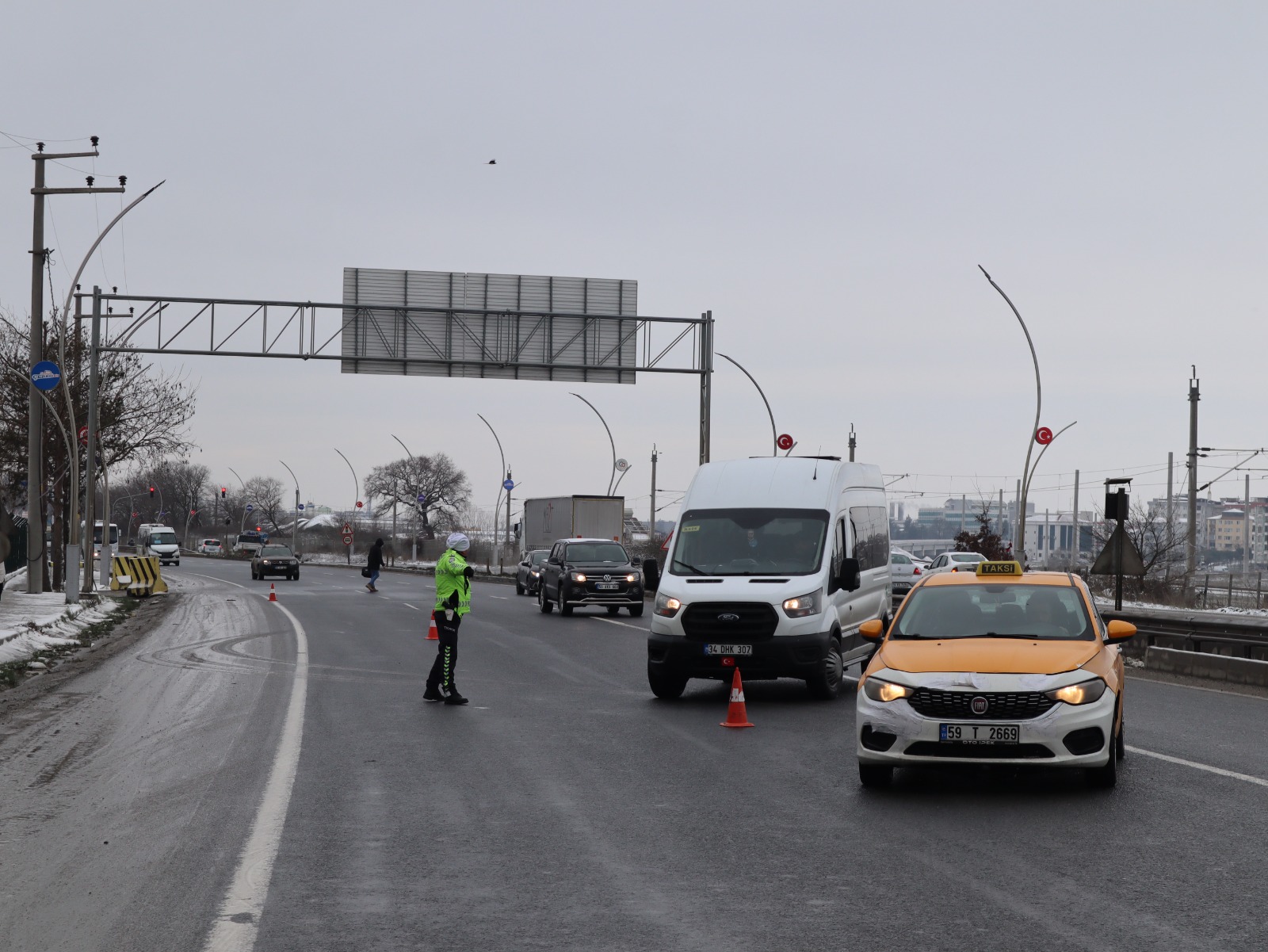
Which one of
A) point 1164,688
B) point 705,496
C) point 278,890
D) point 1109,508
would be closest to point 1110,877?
point 278,890

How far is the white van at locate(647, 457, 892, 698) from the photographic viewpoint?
14734 millimetres

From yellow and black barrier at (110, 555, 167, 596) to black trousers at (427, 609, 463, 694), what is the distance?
94.4ft

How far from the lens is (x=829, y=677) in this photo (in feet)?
49.4

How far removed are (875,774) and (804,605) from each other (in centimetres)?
539

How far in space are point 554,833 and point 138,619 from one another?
80.2 feet

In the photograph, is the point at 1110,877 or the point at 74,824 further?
the point at 74,824

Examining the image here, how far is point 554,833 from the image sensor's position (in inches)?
314

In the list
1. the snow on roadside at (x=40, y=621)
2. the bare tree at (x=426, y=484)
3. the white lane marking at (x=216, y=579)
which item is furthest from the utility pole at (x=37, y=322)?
the bare tree at (x=426, y=484)

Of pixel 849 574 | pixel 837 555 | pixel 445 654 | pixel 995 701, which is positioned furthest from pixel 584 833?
pixel 837 555

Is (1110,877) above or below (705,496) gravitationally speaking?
below

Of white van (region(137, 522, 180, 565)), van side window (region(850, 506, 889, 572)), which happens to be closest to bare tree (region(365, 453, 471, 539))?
white van (region(137, 522, 180, 565))

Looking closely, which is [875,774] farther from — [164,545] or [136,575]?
[164,545]

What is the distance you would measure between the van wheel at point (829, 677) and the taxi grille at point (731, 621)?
0.70m

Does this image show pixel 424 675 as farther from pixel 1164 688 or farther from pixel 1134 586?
pixel 1134 586
